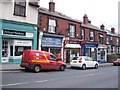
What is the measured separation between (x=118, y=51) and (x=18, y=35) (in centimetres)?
3200

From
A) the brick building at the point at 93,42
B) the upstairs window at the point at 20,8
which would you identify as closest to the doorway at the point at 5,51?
the upstairs window at the point at 20,8

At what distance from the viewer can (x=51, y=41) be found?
27984 mm

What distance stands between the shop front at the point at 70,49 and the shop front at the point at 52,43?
1.14 metres

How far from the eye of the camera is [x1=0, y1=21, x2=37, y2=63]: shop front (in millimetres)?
22375

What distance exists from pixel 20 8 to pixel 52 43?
661 centimetres

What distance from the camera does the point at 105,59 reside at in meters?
42.2

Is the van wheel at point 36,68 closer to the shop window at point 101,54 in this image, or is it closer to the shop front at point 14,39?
the shop front at point 14,39

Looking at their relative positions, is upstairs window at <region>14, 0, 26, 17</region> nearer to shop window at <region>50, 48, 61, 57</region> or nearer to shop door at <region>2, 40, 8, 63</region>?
shop door at <region>2, 40, 8, 63</region>

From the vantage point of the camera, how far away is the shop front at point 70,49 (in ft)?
101

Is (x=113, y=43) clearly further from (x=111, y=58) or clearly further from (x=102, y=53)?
(x=102, y=53)

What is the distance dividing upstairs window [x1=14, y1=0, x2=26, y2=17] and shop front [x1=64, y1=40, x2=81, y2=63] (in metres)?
8.36

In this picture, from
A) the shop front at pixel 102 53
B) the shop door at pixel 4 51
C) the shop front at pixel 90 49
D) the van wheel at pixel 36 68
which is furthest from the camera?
the shop front at pixel 102 53

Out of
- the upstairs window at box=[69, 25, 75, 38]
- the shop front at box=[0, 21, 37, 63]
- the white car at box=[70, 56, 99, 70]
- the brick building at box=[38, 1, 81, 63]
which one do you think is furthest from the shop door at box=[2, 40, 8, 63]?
the upstairs window at box=[69, 25, 75, 38]

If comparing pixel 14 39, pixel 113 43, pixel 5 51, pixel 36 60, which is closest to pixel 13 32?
pixel 14 39
